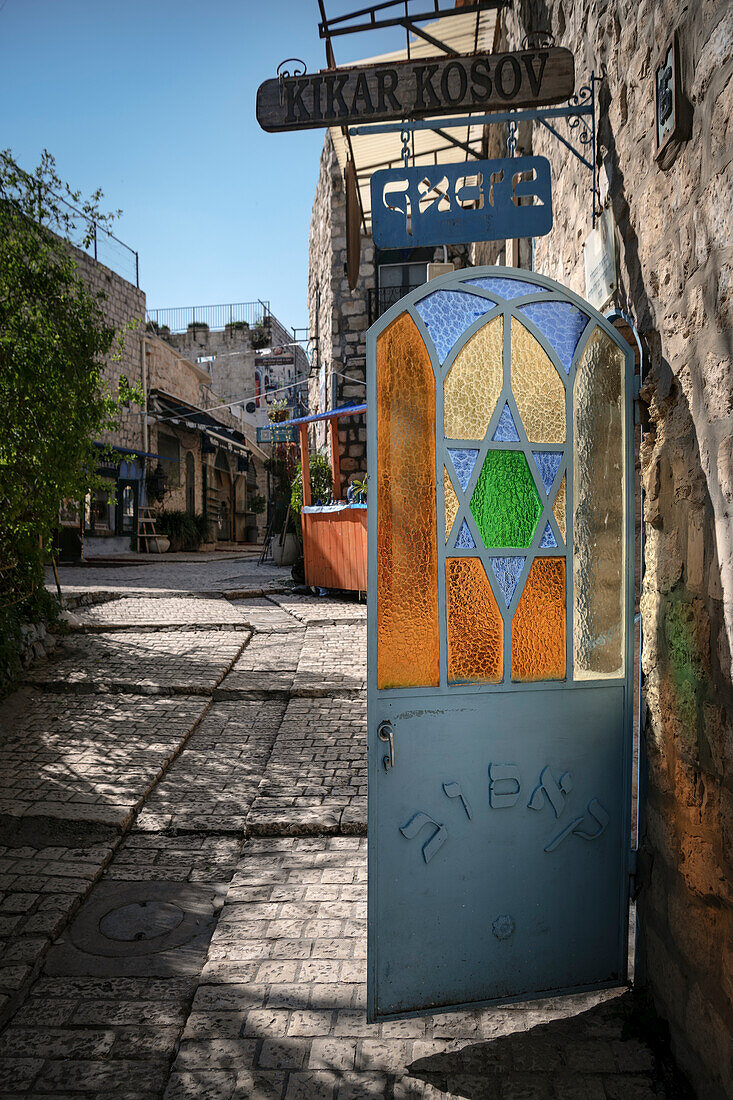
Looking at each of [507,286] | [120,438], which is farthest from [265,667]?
[120,438]

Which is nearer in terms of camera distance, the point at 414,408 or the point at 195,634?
the point at 414,408

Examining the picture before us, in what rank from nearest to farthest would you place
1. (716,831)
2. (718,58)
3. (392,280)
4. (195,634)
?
(718,58) < (716,831) < (195,634) < (392,280)

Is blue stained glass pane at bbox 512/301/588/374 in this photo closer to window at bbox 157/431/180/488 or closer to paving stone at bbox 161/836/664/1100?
paving stone at bbox 161/836/664/1100

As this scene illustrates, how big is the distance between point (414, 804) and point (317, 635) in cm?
575

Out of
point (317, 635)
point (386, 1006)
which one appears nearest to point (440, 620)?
point (386, 1006)

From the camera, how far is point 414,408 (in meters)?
2.23

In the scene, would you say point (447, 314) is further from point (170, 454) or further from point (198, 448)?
point (198, 448)

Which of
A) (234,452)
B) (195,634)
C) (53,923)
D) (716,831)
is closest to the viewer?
(716,831)

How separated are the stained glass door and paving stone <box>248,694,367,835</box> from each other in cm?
143

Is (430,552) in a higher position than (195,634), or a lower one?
higher

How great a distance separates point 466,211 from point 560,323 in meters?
0.78

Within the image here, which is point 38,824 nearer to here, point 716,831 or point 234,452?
point 716,831

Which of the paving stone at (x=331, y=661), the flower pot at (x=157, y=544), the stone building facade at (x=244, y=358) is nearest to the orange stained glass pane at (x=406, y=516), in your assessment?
the paving stone at (x=331, y=661)

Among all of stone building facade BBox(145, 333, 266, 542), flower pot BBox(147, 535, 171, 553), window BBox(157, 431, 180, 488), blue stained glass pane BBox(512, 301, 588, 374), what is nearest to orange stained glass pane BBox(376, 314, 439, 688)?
blue stained glass pane BBox(512, 301, 588, 374)
